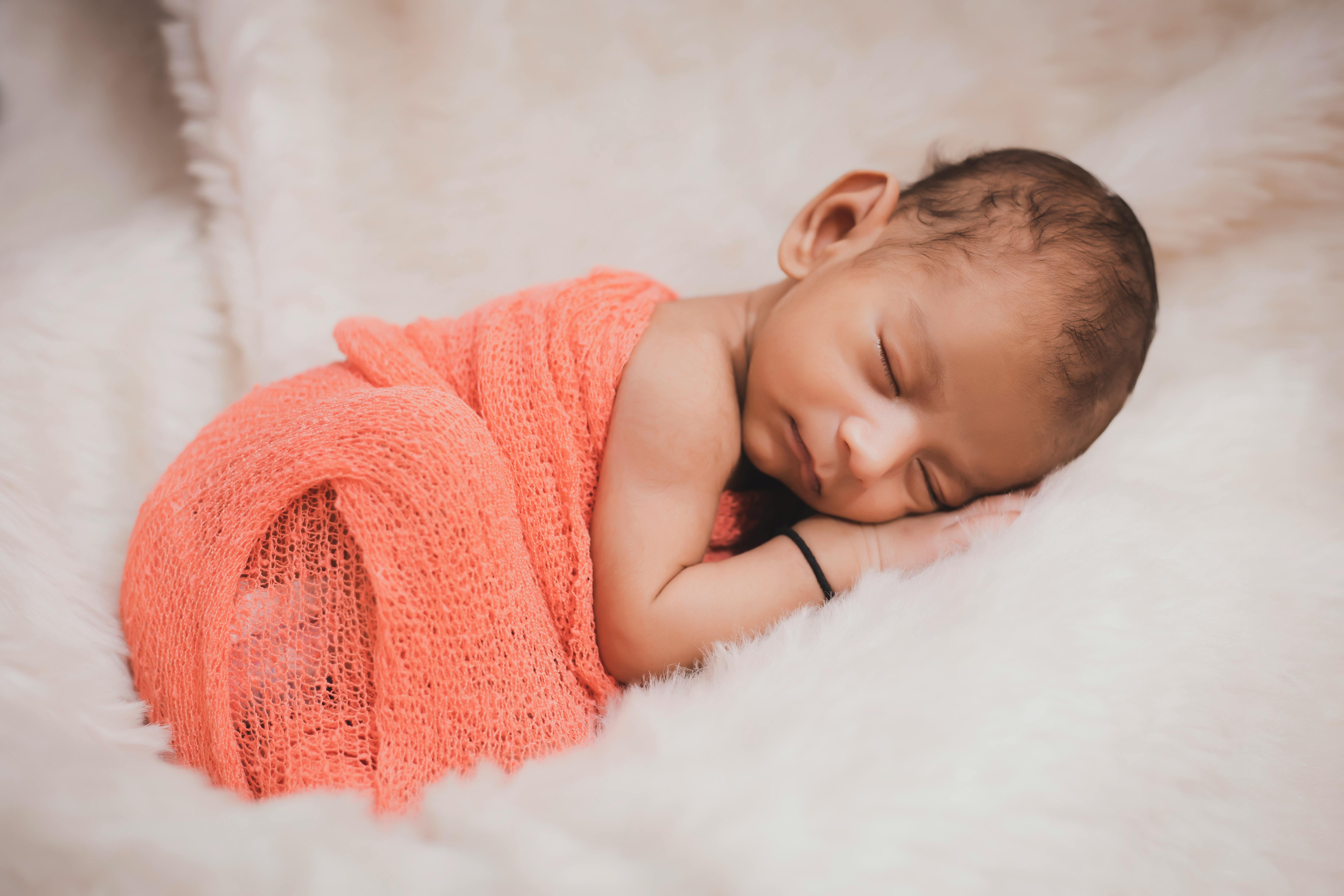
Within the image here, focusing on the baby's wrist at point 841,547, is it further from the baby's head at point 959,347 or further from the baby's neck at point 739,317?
the baby's neck at point 739,317

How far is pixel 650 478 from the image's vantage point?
0.79m

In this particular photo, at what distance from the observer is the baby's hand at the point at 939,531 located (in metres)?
0.85

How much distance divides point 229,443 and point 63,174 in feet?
2.37

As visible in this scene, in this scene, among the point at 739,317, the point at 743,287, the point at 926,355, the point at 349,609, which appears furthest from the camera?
the point at 743,287

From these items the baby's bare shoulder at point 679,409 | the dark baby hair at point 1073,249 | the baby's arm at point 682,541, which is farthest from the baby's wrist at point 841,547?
the dark baby hair at point 1073,249

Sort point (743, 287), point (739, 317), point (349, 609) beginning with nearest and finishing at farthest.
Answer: point (349, 609) < point (739, 317) < point (743, 287)

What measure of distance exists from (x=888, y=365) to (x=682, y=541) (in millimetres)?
296

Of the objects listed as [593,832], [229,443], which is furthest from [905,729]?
[229,443]

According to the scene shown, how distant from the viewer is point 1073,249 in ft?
2.61

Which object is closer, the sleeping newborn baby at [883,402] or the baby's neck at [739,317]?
the sleeping newborn baby at [883,402]

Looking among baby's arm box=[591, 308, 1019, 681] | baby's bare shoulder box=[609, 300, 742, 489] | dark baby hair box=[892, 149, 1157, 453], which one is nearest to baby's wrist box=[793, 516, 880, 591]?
baby's arm box=[591, 308, 1019, 681]

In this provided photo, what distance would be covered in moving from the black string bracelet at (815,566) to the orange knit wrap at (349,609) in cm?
29

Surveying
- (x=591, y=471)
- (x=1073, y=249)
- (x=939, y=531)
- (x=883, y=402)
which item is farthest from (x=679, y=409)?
(x=1073, y=249)

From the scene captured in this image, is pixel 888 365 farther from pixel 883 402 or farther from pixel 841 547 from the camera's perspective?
pixel 841 547
